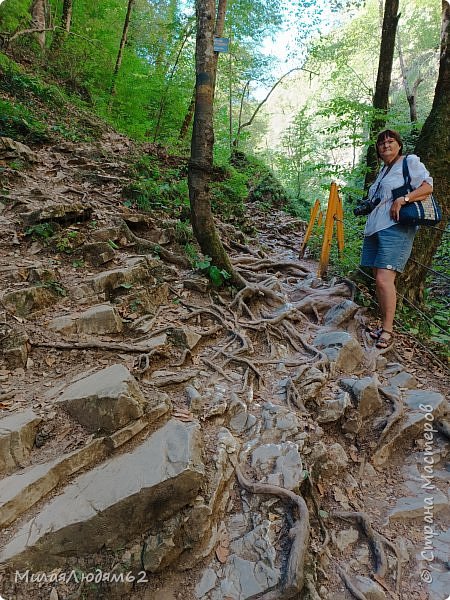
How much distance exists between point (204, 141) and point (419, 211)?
2778 millimetres

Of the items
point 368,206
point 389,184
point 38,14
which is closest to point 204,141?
point 368,206

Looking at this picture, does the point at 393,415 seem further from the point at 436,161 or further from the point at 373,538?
the point at 436,161

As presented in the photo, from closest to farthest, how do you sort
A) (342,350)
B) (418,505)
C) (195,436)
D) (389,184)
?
1. (195,436)
2. (418,505)
3. (389,184)
4. (342,350)

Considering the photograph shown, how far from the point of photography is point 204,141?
4641 millimetres

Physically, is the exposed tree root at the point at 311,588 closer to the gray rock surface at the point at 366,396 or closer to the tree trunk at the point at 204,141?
the gray rock surface at the point at 366,396

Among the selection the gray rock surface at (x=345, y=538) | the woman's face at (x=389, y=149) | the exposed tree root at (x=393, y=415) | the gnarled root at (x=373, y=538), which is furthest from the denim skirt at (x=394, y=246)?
the gray rock surface at (x=345, y=538)

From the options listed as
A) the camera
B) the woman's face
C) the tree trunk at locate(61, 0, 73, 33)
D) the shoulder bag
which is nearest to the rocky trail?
the camera

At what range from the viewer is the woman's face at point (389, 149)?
366 cm

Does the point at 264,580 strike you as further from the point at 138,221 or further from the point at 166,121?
the point at 166,121

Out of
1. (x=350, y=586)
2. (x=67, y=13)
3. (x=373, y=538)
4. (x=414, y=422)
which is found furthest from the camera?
(x=67, y=13)

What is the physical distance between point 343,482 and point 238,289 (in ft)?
9.18

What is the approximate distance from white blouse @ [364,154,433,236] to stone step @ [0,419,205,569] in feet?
9.75

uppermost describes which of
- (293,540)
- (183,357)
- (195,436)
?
(183,357)

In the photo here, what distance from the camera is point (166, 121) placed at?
1238 cm
